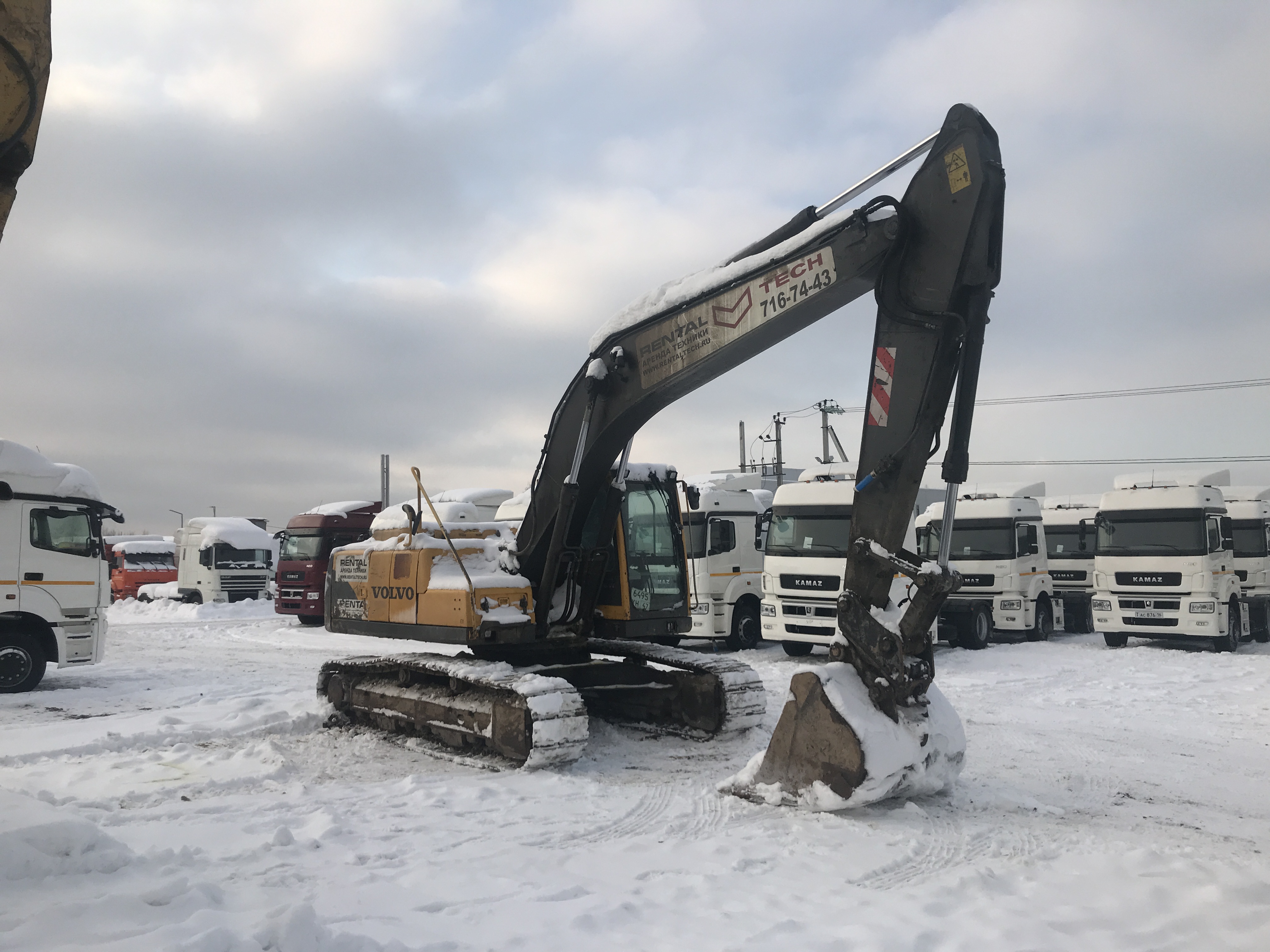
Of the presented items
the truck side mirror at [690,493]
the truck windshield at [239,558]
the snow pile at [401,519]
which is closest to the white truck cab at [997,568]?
the truck side mirror at [690,493]

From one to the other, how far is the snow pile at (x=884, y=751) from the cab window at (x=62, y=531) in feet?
34.1

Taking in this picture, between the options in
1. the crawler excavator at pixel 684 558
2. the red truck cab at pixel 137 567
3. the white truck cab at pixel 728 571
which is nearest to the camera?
the crawler excavator at pixel 684 558

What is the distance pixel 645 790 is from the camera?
6.70 m

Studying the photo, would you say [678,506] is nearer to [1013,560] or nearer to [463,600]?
[463,600]

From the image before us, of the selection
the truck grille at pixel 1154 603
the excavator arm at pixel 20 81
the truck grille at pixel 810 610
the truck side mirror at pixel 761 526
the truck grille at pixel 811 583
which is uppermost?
the excavator arm at pixel 20 81

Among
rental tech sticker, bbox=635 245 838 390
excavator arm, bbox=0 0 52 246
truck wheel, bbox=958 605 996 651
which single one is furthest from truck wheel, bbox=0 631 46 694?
truck wheel, bbox=958 605 996 651

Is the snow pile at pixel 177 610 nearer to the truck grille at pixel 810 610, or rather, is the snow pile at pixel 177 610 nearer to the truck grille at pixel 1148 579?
the truck grille at pixel 810 610

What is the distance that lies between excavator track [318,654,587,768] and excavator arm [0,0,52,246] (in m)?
5.15

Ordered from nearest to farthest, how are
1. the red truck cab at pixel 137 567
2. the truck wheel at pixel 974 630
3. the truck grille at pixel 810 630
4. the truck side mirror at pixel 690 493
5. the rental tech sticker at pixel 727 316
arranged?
the rental tech sticker at pixel 727 316, the truck side mirror at pixel 690 493, the truck grille at pixel 810 630, the truck wheel at pixel 974 630, the red truck cab at pixel 137 567

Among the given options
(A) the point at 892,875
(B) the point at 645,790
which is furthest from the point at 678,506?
(A) the point at 892,875

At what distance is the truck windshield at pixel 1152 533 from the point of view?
1669 centimetres

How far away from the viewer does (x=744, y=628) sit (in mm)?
17359

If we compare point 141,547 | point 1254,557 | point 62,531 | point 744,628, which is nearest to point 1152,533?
point 1254,557

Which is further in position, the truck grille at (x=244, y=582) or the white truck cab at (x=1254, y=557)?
the truck grille at (x=244, y=582)
